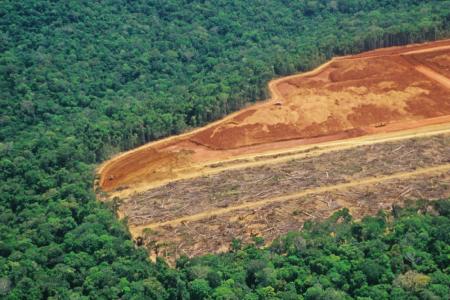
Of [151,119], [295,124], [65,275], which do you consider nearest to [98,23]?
[151,119]

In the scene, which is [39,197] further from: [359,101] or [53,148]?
[359,101]

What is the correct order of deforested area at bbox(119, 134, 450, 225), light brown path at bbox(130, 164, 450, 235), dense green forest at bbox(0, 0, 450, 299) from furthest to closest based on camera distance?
1. deforested area at bbox(119, 134, 450, 225)
2. light brown path at bbox(130, 164, 450, 235)
3. dense green forest at bbox(0, 0, 450, 299)

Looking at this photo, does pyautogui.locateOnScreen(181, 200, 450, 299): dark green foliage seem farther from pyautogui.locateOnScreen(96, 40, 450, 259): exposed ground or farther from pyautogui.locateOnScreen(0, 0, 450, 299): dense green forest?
pyautogui.locateOnScreen(96, 40, 450, 259): exposed ground

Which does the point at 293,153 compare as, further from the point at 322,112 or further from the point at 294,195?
the point at 322,112

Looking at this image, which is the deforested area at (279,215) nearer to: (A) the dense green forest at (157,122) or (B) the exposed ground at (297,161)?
(B) the exposed ground at (297,161)

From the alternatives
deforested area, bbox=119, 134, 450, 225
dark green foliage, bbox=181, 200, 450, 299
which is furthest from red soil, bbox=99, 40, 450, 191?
dark green foliage, bbox=181, 200, 450, 299

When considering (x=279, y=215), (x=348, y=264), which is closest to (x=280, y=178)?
(x=279, y=215)
